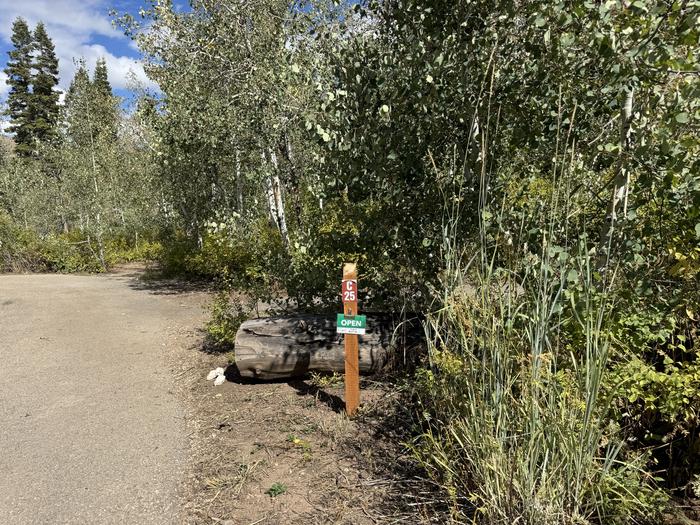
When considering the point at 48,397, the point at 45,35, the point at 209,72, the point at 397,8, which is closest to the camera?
the point at 397,8

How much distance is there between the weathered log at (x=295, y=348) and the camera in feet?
15.5

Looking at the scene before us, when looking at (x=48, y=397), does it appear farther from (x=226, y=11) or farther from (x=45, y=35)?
(x=45, y=35)

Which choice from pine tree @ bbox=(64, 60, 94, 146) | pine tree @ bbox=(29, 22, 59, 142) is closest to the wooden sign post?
pine tree @ bbox=(64, 60, 94, 146)

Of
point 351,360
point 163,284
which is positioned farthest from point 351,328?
point 163,284

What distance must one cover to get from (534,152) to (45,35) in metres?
55.2

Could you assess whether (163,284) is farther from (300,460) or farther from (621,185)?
(621,185)

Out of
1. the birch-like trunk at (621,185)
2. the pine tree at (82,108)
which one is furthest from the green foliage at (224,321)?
the pine tree at (82,108)

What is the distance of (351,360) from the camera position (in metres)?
3.86

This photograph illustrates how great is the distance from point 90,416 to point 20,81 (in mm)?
51232

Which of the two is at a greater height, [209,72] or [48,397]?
[209,72]

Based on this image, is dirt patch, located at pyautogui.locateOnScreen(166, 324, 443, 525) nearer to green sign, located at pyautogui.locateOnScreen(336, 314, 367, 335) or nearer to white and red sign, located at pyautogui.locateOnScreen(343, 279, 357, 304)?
green sign, located at pyautogui.locateOnScreen(336, 314, 367, 335)

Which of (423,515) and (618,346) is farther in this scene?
(618,346)

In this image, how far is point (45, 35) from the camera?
Answer: 147ft

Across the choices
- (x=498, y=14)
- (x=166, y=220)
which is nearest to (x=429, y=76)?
(x=498, y=14)
